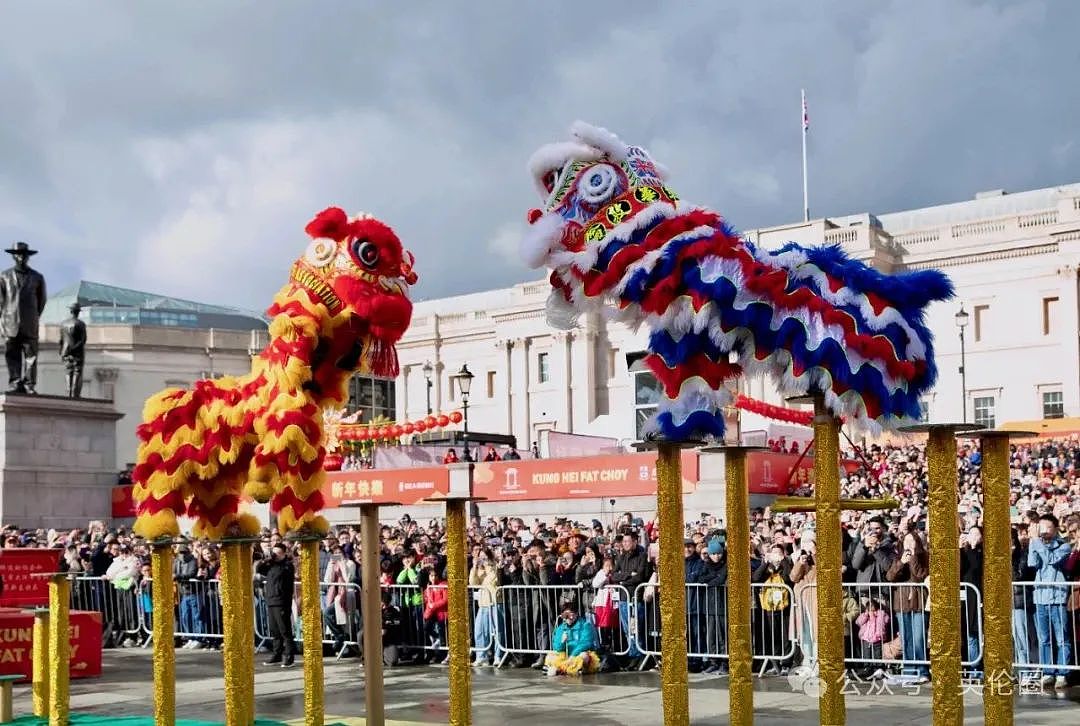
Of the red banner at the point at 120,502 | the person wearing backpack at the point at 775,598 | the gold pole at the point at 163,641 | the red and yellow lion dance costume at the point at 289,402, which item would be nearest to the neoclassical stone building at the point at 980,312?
the red banner at the point at 120,502

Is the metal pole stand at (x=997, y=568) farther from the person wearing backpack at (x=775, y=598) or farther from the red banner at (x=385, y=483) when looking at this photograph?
the red banner at (x=385, y=483)

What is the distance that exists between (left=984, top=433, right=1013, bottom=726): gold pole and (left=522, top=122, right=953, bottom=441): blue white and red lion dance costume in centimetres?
53

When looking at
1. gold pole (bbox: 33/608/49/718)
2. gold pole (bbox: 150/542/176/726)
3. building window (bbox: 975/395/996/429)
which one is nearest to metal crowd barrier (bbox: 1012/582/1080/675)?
gold pole (bbox: 150/542/176/726)

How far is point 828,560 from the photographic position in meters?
7.01

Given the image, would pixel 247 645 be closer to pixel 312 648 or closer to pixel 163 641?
pixel 312 648

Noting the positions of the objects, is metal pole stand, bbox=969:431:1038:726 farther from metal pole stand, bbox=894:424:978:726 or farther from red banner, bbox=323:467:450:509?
red banner, bbox=323:467:450:509

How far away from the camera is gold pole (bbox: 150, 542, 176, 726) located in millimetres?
10008

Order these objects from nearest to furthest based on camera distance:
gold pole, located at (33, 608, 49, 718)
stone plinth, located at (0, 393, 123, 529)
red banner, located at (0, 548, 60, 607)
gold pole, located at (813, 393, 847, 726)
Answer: gold pole, located at (813, 393, 847, 726) → gold pole, located at (33, 608, 49, 718) → red banner, located at (0, 548, 60, 607) → stone plinth, located at (0, 393, 123, 529)

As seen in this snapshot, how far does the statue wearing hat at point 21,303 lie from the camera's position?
976 inches

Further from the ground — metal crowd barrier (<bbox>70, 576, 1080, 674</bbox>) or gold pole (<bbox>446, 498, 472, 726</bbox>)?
gold pole (<bbox>446, 498, 472, 726</bbox>)

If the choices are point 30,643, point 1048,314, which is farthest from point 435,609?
point 1048,314

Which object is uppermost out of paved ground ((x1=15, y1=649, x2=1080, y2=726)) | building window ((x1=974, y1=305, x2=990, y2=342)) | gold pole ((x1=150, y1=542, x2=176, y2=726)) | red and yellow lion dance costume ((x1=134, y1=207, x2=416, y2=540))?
building window ((x1=974, y1=305, x2=990, y2=342))

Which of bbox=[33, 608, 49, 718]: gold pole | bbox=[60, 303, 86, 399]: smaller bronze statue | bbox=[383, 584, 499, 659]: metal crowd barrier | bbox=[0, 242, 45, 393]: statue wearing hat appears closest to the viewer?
bbox=[33, 608, 49, 718]: gold pole

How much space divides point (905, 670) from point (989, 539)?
25.0 ft
